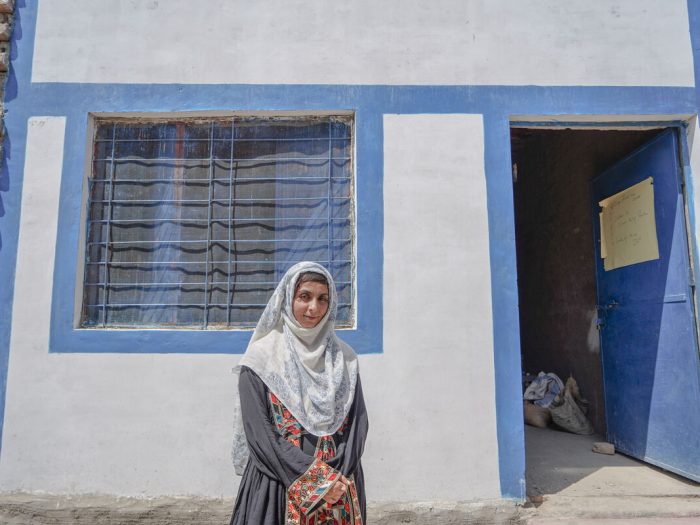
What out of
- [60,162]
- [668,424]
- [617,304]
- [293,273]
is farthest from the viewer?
[617,304]

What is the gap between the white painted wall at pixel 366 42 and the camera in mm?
3545

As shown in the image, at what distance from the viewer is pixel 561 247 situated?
5895 millimetres

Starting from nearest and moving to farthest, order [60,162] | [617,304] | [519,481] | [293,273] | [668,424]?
[293,273] → [519,481] → [60,162] → [668,424] → [617,304]

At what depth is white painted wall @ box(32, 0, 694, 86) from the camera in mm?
3545

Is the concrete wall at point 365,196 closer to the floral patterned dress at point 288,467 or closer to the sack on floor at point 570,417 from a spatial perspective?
the floral patterned dress at point 288,467

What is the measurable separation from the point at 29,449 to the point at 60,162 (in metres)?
1.68

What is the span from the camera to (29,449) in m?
3.26

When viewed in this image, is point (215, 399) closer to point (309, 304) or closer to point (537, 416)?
point (309, 304)

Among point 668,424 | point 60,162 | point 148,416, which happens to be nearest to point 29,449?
point 148,416

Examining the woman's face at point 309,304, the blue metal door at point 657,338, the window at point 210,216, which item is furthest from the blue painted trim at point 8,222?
the blue metal door at point 657,338

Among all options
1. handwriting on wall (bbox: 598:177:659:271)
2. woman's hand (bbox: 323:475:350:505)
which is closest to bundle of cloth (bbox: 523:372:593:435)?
handwriting on wall (bbox: 598:177:659:271)

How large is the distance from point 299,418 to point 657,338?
2.98 metres

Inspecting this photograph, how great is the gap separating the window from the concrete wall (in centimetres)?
16

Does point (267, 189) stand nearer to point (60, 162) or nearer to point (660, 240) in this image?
point (60, 162)
